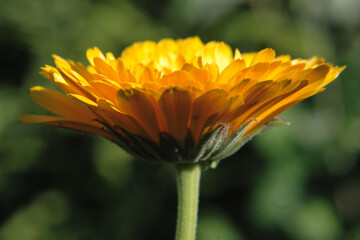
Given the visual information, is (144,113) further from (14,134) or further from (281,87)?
(14,134)

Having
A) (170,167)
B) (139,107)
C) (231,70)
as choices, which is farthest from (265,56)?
(170,167)

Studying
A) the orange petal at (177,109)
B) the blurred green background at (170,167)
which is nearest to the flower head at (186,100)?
the orange petal at (177,109)

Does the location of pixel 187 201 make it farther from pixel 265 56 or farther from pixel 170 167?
pixel 170 167

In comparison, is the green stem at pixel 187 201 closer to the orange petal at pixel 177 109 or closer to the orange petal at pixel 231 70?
the orange petal at pixel 177 109

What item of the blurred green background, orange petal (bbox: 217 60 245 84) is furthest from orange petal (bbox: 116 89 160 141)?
the blurred green background

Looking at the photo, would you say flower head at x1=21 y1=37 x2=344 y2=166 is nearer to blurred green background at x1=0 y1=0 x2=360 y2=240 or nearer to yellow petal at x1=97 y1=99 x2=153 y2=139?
yellow petal at x1=97 y1=99 x2=153 y2=139

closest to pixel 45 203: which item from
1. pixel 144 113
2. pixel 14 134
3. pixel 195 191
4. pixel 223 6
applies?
pixel 14 134
